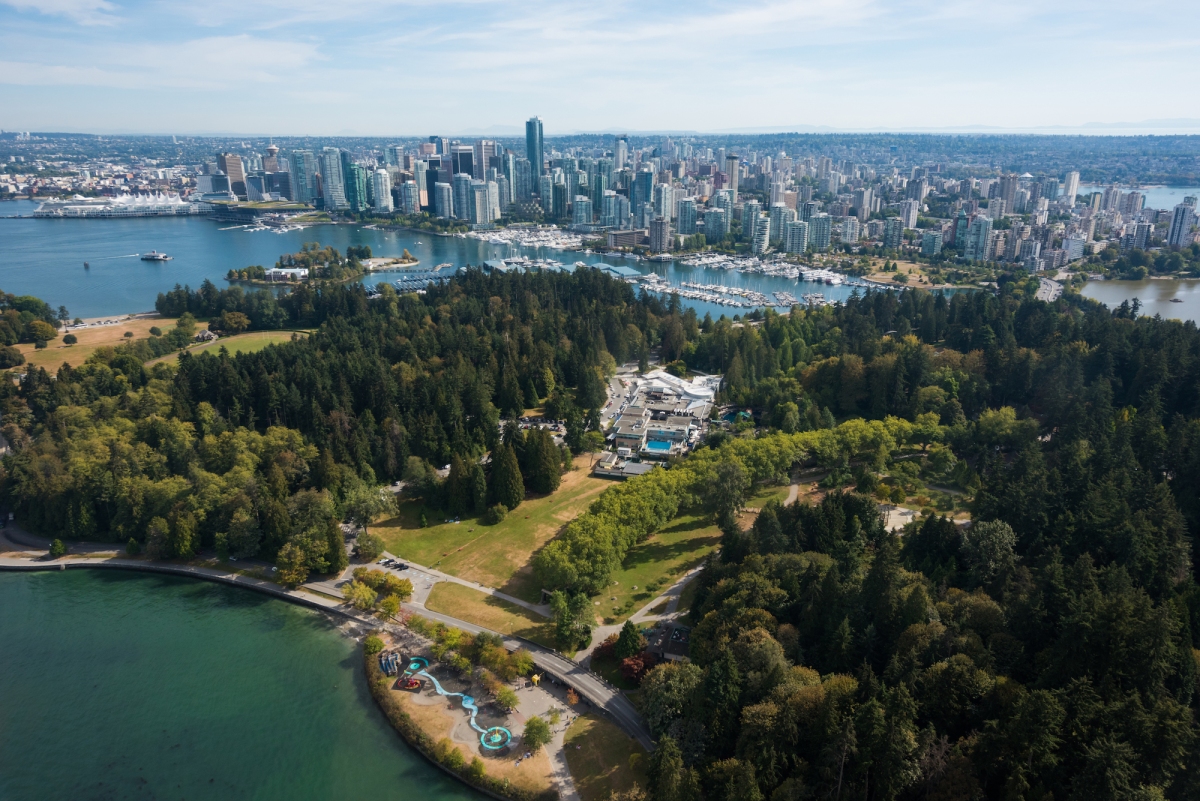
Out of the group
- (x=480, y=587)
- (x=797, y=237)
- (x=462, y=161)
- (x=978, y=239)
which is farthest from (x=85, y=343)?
(x=462, y=161)

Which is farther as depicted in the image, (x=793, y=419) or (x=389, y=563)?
(x=793, y=419)

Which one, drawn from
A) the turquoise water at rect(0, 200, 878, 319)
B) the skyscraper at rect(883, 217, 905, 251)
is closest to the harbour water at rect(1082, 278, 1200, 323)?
the turquoise water at rect(0, 200, 878, 319)

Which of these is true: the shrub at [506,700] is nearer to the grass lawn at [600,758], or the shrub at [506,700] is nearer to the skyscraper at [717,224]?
the grass lawn at [600,758]

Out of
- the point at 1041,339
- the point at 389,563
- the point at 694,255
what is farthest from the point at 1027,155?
the point at 389,563

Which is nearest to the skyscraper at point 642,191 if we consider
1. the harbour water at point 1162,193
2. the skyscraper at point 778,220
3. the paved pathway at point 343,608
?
the skyscraper at point 778,220

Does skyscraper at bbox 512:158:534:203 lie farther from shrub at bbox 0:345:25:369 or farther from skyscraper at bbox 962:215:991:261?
shrub at bbox 0:345:25:369

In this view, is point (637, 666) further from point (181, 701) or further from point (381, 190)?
point (381, 190)

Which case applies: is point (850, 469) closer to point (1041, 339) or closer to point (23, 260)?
point (1041, 339)

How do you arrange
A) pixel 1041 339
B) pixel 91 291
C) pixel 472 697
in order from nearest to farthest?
pixel 472 697 < pixel 1041 339 < pixel 91 291
